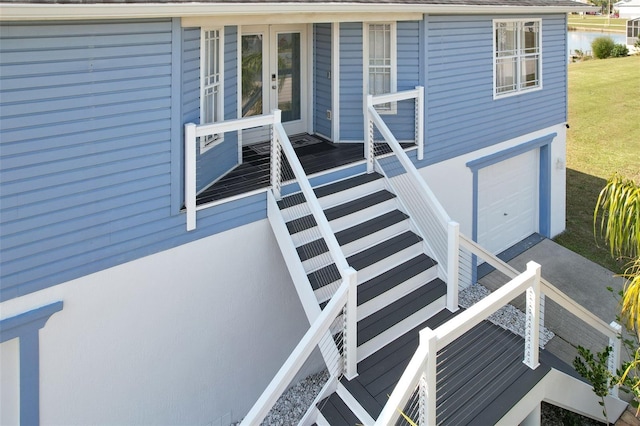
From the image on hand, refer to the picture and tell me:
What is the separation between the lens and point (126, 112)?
515cm

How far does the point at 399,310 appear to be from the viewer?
6.01 m

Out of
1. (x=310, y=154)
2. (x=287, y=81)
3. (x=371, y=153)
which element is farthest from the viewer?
(x=287, y=81)

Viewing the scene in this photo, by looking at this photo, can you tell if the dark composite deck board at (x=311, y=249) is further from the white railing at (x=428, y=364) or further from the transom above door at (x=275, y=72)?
the transom above door at (x=275, y=72)

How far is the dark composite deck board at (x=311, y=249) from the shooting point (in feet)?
19.7

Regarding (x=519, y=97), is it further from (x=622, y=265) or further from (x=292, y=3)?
(x=292, y=3)

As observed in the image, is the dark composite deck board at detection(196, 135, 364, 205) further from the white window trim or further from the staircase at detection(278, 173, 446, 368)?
the white window trim

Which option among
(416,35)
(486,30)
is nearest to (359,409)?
(416,35)

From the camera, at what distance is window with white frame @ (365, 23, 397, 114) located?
341 inches

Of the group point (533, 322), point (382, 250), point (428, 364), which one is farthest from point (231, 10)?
point (533, 322)

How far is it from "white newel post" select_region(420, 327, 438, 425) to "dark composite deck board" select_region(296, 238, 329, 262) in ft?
6.95

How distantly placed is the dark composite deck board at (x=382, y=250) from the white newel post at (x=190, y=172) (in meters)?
1.96

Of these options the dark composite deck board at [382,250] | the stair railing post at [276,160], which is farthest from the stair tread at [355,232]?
the stair railing post at [276,160]

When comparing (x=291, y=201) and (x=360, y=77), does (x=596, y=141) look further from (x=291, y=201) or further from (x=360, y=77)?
(x=291, y=201)

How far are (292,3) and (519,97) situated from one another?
6284mm
